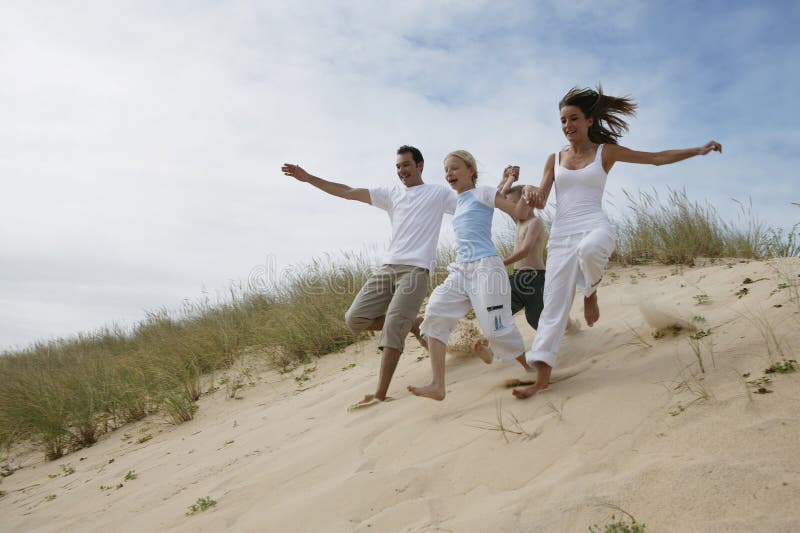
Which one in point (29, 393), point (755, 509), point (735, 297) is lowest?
point (755, 509)

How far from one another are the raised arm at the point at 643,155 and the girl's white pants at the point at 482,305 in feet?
3.22

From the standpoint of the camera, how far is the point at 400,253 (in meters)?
4.81

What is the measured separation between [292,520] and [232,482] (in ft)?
3.60

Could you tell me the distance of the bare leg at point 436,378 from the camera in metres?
3.72

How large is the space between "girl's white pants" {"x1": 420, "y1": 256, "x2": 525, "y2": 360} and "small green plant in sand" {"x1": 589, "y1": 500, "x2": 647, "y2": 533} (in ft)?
6.00

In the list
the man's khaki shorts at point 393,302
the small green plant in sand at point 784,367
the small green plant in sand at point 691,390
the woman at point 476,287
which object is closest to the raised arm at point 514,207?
the woman at point 476,287

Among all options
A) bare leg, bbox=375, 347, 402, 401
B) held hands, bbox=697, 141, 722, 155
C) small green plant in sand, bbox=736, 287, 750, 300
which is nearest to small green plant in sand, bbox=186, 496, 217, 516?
bare leg, bbox=375, 347, 402, 401

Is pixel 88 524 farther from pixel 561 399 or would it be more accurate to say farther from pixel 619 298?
pixel 619 298

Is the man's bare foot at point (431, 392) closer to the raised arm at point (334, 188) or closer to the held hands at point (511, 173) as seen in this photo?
the held hands at point (511, 173)

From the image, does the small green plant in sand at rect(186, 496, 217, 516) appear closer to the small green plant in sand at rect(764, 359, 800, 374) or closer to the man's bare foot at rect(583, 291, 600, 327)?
the man's bare foot at rect(583, 291, 600, 327)

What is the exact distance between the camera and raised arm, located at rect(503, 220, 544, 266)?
442 cm

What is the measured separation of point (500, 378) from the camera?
442cm

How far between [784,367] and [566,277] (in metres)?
1.23

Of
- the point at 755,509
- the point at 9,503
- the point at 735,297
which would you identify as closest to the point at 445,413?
the point at 755,509
